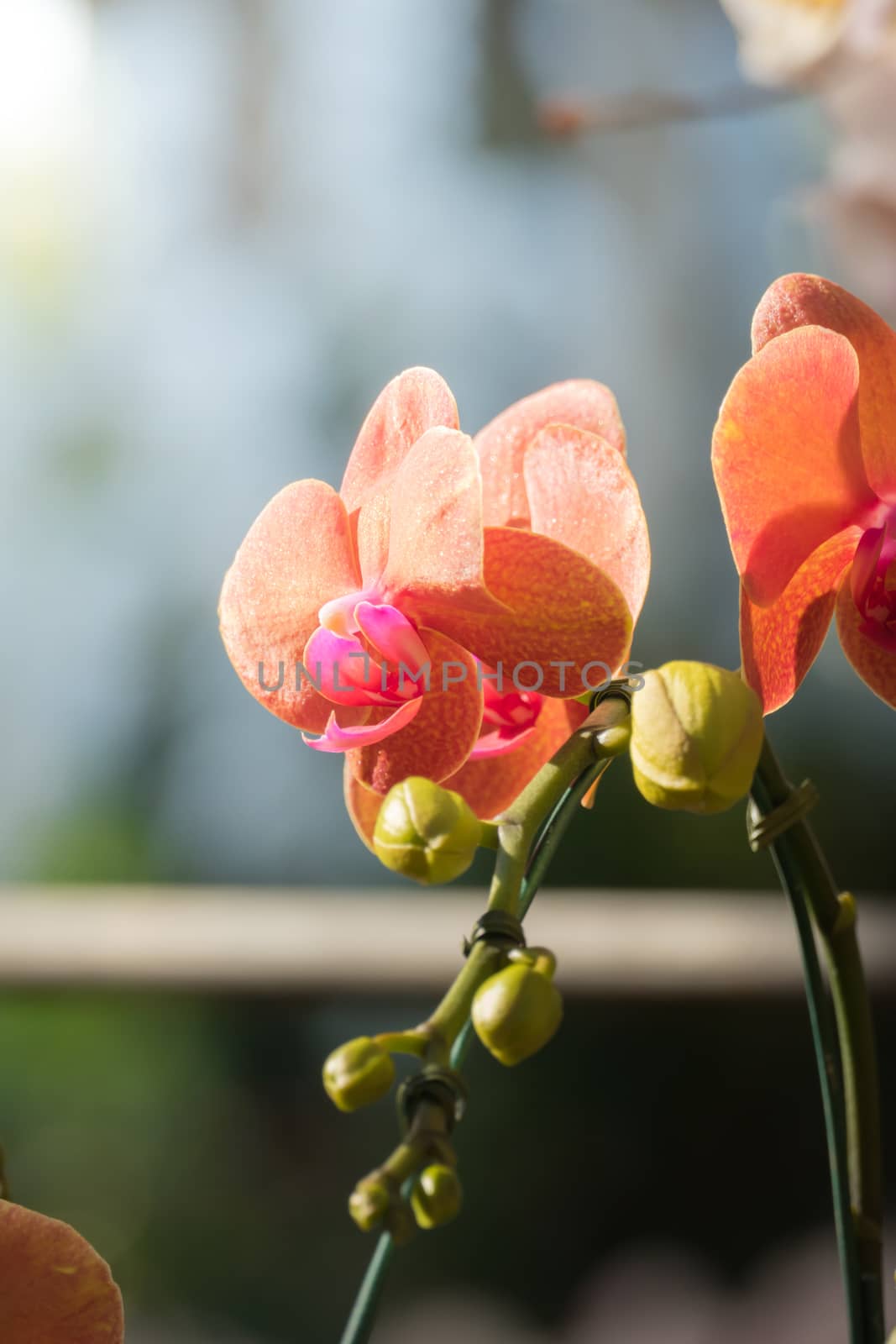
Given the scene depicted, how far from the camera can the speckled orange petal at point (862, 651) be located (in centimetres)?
19

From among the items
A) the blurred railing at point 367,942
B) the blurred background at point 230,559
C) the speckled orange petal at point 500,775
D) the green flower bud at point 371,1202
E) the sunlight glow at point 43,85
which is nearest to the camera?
the green flower bud at point 371,1202

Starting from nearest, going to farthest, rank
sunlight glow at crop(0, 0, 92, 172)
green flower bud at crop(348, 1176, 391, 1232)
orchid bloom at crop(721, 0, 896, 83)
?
green flower bud at crop(348, 1176, 391, 1232) → orchid bloom at crop(721, 0, 896, 83) → sunlight glow at crop(0, 0, 92, 172)

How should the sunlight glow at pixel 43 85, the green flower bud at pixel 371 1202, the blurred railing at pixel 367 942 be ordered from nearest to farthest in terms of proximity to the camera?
the green flower bud at pixel 371 1202 → the blurred railing at pixel 367 942 → the sunlight glow at pixel 43 85

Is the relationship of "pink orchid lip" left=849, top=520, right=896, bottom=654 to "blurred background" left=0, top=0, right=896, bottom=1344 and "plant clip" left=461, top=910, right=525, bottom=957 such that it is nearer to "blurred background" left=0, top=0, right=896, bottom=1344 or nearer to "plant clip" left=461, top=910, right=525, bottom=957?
"plant clip" left=461, top=910, right=525, bottom=957

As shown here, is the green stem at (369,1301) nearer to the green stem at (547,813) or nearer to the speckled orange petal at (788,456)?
the green stem at (547,813)

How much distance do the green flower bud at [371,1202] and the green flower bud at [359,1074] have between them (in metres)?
0.02

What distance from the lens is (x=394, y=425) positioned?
189mm

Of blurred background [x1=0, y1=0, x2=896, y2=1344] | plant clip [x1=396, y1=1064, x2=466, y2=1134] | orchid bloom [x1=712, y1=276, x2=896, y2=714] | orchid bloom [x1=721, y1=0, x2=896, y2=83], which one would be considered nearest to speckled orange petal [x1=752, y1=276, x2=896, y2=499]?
orchid bloom [x1=712, y1=276, x2=896, y2=714]

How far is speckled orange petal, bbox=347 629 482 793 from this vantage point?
0.19 meters

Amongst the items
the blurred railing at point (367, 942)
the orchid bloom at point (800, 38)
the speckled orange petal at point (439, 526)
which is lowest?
the blurred railing at point (367, 942)

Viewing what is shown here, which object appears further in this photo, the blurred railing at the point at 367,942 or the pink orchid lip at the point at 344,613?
the blurred railing at the point at 367,942

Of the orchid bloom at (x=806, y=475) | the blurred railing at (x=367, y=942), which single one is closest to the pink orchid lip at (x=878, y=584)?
the orchid bloom at (x=806, y=475)

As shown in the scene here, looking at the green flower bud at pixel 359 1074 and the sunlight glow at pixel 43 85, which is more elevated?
the sunlight glow at pixel 43 85

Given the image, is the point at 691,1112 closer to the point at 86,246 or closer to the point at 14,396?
the point at 14,396
